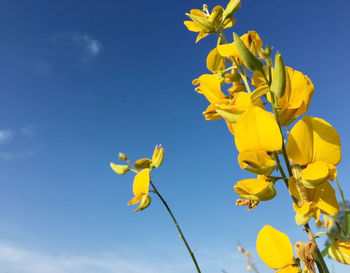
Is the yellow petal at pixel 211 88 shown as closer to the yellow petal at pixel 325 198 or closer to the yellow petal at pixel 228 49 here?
the yellow petal at pixel 228 49

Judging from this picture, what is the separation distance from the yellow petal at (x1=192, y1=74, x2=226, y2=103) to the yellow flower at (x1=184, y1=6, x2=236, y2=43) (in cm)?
20

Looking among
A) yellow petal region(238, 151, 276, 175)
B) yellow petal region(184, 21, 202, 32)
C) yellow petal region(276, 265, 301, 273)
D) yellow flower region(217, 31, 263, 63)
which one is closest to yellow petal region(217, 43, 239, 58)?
yellow flower region(217, 31, 263, 63)

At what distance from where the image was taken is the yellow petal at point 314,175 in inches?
24.1

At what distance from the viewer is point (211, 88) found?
38.2 inches

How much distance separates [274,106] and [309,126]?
86mm

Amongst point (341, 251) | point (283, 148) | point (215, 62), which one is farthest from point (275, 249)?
point (215, 62)

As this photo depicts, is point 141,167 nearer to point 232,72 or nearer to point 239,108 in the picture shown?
point 232,72

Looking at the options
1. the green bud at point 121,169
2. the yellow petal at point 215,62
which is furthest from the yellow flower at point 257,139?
the green bud at point 121,169

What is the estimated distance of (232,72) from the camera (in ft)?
3.21

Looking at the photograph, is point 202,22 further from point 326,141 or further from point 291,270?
point 291,270

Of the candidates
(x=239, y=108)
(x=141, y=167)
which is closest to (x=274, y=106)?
(x=239, y=108)

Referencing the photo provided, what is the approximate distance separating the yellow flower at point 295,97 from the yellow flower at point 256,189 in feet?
0.52

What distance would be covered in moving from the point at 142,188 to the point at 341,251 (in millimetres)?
800

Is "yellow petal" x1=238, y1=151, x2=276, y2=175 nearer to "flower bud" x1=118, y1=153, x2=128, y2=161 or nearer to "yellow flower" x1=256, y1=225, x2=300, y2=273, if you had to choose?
"yellow flower" x1=256, y1=225, x2=300, y2=273
